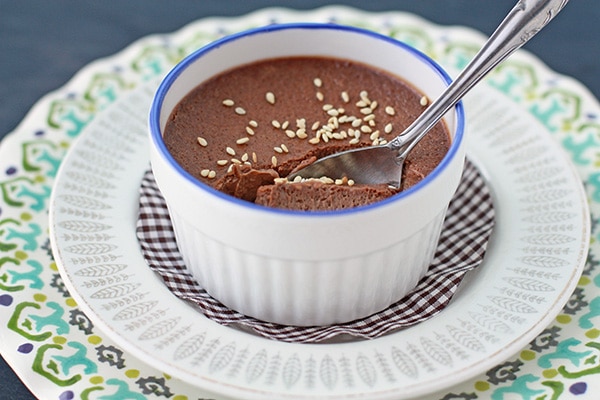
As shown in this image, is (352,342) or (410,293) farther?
(410,293)

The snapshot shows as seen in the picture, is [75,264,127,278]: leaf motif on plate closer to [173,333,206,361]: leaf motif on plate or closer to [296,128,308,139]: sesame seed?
[173,333,206,361]: leaf motif on plate

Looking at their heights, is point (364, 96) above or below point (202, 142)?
above

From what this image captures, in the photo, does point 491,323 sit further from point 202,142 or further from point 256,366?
point 202,142

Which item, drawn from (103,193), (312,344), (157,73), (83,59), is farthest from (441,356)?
(83,59)

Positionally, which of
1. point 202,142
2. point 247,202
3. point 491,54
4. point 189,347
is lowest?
point 189,347

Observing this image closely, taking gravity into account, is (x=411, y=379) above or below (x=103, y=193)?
below

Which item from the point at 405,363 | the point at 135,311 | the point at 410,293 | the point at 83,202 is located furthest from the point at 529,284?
the point at 83,202

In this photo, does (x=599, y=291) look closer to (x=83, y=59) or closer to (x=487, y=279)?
(x=487, y=279)
